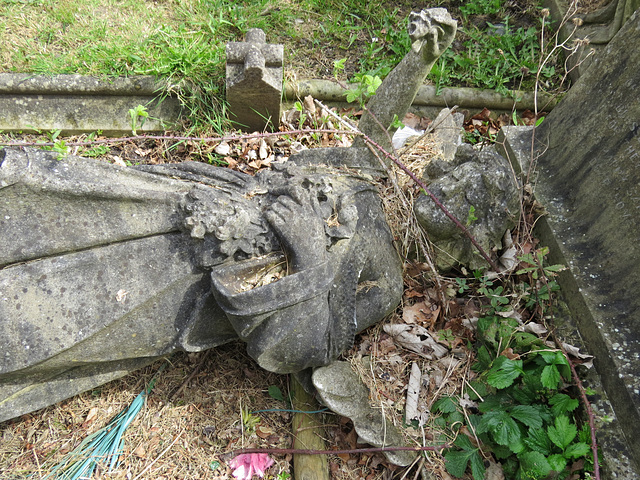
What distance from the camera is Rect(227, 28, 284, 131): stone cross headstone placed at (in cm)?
307

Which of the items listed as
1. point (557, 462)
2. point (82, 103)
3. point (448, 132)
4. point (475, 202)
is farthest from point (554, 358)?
point (82, 103)

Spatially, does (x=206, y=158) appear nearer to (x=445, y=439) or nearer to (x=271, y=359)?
(x=271, y=359)

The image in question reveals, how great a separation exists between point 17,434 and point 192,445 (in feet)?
3.31

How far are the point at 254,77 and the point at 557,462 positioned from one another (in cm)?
285

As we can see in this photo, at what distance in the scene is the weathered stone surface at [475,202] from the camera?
2314 mm

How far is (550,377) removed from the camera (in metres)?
2.03

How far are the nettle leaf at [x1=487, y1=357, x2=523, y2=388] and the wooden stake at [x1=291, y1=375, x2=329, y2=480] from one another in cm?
96

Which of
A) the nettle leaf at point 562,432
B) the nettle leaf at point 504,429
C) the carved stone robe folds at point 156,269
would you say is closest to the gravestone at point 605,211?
the nettle leaf at point 562,432

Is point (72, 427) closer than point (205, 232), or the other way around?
point (205, 232)

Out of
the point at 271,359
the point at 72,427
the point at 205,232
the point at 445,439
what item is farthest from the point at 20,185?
the point at 445,439

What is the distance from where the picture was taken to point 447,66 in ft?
12.4

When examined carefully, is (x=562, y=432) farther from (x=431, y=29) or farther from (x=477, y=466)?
(x=431, y=29)

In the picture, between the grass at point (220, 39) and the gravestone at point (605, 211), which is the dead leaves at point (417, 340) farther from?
the grass at point (220, 39)

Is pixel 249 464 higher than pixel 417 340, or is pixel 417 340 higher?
pixel 417 340
